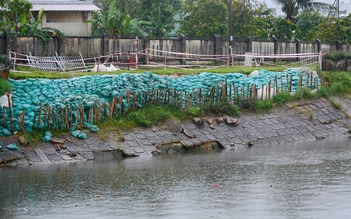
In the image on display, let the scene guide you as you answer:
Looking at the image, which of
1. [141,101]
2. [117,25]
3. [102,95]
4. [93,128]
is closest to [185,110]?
[141,101]

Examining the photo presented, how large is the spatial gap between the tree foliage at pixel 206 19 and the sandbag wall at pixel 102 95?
18.6 m

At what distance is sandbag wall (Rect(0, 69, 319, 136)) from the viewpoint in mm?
22922

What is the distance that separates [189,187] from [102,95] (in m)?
7.91

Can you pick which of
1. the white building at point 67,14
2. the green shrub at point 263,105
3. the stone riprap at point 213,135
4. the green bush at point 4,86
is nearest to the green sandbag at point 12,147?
the stone riprap at point 213,135

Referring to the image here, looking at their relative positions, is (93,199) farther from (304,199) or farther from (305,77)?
(305,77)

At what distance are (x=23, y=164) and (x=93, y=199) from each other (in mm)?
5273

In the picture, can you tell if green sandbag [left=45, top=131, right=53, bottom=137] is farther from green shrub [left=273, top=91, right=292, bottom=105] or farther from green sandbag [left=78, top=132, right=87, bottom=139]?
green shrub [left=273, top=91, right=292, bottom=105]

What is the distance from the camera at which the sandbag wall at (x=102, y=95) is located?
22.9m

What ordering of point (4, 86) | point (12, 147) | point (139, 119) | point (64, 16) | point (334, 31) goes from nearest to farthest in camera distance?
1. point (12, 147)
2. point (4, 86)
3. point (139, 119)
4. point (64, 16)
5. point (334, 31)

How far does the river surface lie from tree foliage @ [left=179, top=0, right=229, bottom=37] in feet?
82.9

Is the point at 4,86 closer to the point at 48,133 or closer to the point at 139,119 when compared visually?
the point at 48,133

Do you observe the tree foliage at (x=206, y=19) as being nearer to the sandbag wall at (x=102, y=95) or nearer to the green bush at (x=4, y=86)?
the sandbag wall at (x=102, y=95)

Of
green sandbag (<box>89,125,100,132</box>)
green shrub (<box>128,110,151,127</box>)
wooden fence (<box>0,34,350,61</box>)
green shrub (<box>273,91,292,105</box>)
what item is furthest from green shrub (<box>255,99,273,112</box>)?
green sandbag (<box>89,125,100,132</box>)

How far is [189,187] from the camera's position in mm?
18016
